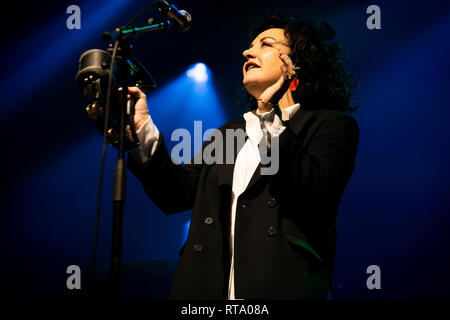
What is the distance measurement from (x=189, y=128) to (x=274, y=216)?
2.78 meters

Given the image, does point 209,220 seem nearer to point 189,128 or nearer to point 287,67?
point 287,67

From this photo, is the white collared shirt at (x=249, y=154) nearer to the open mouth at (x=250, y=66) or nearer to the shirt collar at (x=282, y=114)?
the shirt collar at (x=282, y=114)

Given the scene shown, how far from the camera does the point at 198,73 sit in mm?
4332

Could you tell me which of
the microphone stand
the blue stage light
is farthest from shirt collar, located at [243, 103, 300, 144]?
the blue stage light

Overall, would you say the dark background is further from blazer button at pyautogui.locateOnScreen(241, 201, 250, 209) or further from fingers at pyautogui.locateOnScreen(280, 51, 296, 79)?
fingers at pyautogui.locateOnScreen(280, 51, 296, 79)

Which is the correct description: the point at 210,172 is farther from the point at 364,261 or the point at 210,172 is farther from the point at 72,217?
the point at 72,217

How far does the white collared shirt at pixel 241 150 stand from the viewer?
1.50 m

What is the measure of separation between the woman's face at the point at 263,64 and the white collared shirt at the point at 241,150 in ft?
0.58

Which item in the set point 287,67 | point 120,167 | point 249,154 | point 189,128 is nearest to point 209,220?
point 249,154

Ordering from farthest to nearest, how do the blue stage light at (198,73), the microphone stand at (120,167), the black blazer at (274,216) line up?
the blue stage light at (198,73) → the black blazer at (274,216) → the microphone stand at (120,167)

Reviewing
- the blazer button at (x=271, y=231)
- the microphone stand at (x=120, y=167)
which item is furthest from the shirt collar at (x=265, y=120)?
the microphone stand at (x=120, y=167)
